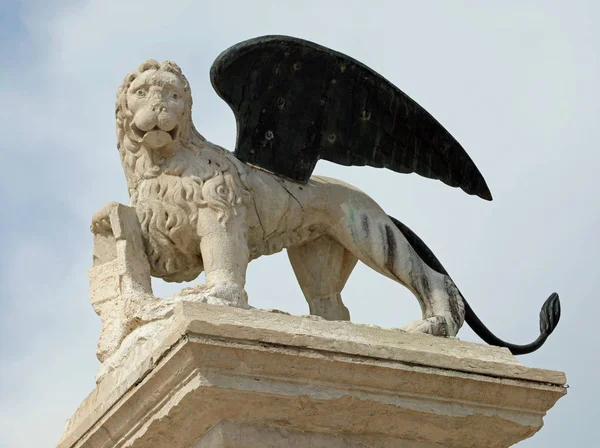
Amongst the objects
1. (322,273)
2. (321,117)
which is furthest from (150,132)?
(322,273)

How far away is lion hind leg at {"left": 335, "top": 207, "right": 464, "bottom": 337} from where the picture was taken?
20.0 feet

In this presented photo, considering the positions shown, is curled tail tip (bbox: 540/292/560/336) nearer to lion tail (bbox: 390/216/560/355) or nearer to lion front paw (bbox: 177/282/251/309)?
lion tail (bbox: 390/216/560/355)

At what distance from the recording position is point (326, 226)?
617 cm

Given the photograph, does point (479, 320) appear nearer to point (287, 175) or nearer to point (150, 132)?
point (287, 175)

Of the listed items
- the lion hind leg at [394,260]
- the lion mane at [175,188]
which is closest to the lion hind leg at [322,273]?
the lion hind leg at [394,260]

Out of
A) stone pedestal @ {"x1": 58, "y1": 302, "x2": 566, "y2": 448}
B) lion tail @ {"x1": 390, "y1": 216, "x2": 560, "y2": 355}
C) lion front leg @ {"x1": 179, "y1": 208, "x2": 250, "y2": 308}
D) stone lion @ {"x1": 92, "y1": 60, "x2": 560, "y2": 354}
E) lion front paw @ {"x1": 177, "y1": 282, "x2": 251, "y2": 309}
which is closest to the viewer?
stone pedestal @ {"x1": 58, "y1": 302, "x2": 566, "y2": 448}

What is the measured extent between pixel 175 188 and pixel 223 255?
380 millimetres

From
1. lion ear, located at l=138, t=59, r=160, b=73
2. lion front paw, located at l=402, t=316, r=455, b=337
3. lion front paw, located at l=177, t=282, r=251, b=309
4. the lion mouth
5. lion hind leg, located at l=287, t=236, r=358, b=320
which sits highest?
lion ear, located at l=138, t=59, r=160, b=73

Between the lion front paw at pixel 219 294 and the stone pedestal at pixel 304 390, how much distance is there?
21cm

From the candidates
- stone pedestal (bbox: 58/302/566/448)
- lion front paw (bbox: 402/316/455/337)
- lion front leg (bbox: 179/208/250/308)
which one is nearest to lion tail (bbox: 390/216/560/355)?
lion front paw (bbox: 402/316/455/337)

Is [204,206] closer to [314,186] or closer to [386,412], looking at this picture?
[314,186]

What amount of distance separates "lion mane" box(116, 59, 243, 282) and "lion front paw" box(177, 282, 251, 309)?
33cm

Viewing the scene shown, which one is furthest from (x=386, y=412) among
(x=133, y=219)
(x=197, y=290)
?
(x=133, y=219)

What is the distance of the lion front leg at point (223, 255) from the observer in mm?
5504
